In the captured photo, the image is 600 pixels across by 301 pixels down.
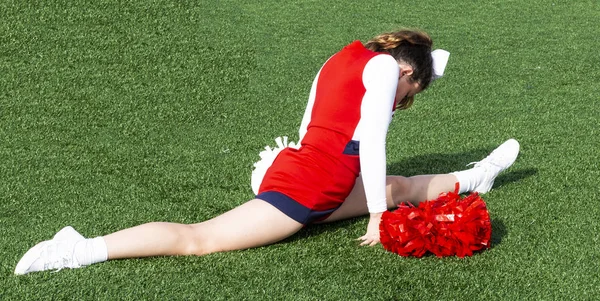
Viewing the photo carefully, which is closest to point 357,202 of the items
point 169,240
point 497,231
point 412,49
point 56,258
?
point 497,231

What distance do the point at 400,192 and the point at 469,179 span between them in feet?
1.55

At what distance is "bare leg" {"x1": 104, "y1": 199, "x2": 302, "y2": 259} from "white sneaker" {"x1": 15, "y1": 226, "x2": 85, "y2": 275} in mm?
181

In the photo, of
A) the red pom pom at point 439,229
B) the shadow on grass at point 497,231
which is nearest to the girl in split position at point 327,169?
the red pom pom at point 439,229

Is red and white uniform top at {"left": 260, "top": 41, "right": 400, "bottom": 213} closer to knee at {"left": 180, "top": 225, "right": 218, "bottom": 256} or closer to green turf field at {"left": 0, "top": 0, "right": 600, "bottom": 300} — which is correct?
green turf field at {"left": 0, "top": 0, "right": 600, "bottom": 300}

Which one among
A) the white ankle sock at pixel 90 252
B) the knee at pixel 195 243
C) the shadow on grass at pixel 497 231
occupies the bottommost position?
the shadow on grass at pixel 497 231

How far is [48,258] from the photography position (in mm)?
3895

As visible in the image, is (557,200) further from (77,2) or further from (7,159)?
(77,2)

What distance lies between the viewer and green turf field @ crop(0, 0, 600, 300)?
3.97 m

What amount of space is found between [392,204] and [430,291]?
1.03m

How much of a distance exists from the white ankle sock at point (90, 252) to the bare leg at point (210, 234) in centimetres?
3

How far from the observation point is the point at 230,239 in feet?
13.7

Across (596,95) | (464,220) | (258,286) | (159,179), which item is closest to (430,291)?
(464,220)

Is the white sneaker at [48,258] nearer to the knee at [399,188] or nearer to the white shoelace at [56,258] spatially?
the white shoelace at [56,258]

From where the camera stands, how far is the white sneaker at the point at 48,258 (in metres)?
3.88
